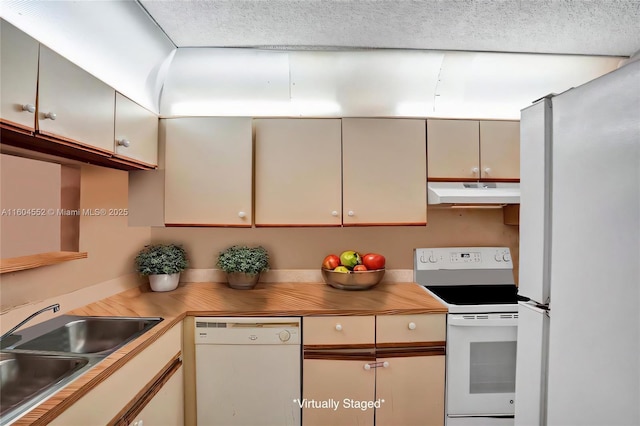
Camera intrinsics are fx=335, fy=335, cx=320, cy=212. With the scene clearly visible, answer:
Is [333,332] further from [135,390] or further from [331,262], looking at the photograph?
[135,390]

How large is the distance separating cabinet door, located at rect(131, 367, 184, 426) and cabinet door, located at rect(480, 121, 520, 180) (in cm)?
209

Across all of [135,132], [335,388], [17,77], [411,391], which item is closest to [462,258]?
[411,391]

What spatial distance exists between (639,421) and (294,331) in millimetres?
1358

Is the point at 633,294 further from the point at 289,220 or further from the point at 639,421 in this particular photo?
the point at 289,220

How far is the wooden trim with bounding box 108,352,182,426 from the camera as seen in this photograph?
1177 millimetres

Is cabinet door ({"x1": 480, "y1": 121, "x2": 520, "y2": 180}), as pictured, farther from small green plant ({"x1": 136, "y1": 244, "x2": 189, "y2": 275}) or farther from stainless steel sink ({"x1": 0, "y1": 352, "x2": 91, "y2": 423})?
stainless steel sink ({"x1": 0, "y1": 352, "x2": 91, "y2": 423})

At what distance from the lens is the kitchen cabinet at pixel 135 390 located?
1006 millimetres

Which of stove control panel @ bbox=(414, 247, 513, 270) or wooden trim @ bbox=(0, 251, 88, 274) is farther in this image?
stove control panel @ bbox=(414, 247, 513, 270)

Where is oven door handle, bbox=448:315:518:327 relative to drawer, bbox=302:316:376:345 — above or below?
above

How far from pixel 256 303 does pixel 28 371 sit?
98 cm

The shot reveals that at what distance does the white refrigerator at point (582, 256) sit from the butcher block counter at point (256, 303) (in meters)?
0.92

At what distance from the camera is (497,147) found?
211cm

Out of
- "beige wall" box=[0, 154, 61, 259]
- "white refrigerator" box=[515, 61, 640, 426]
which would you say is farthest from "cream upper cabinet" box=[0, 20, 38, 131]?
"white refrigerator" box=[515, 61, 640, 426]

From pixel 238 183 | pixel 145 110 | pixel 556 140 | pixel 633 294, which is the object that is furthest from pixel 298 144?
pixel 633 294
